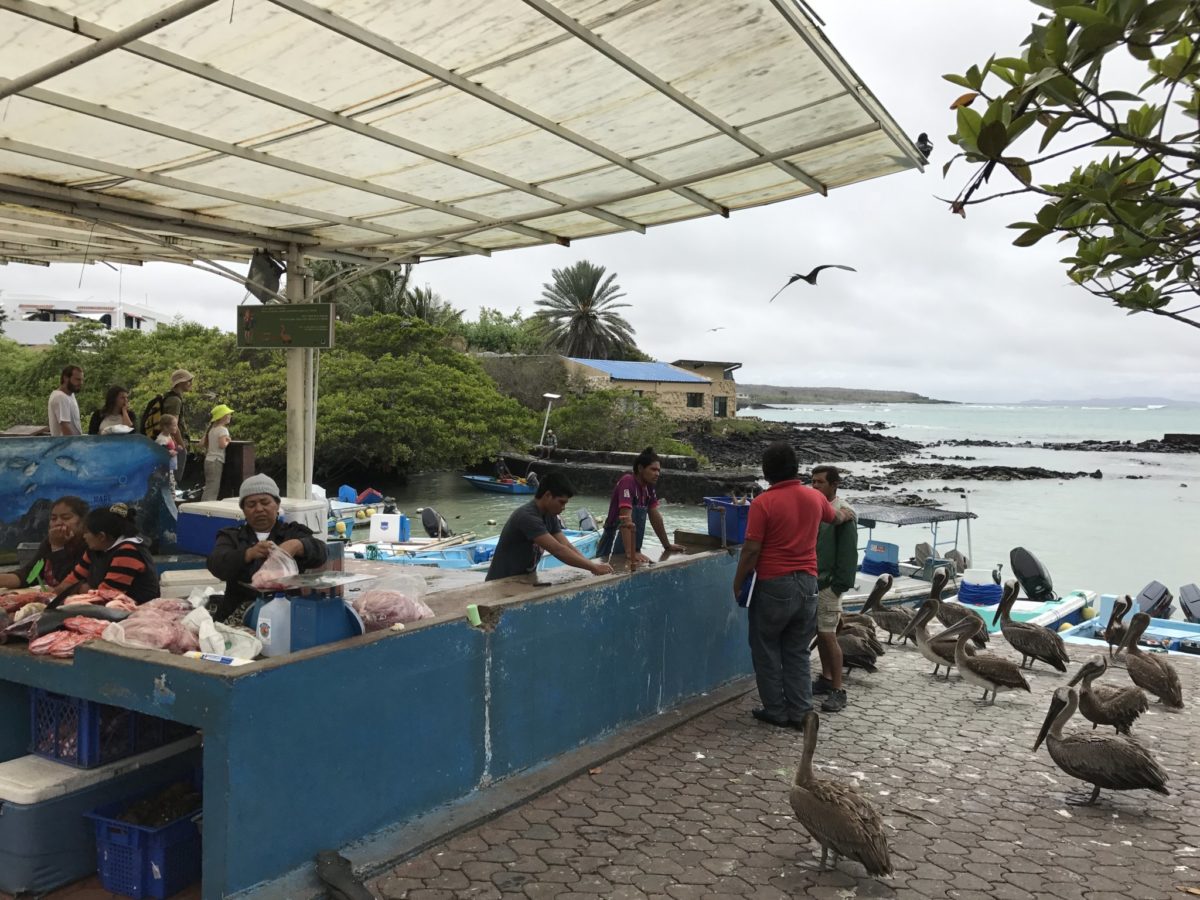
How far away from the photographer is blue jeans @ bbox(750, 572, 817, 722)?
6.09 metres

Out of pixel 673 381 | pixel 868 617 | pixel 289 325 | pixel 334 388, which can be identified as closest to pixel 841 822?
pixel 868 617

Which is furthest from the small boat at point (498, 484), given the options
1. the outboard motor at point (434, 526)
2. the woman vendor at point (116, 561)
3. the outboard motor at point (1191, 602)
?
the woman vendor at point (116, 561)

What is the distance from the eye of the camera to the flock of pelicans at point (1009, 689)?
414 cm

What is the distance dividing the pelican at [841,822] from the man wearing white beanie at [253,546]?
285 centimetres

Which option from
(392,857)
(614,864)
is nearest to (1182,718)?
(614,864)

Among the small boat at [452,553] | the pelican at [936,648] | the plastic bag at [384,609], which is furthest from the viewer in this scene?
the small boat at [452,553]

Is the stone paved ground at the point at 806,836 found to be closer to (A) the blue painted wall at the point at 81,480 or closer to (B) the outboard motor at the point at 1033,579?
(A) the blue painted wall at the point at 81,480

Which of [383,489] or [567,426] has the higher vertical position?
[567,426]

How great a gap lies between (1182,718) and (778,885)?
17.0 ft

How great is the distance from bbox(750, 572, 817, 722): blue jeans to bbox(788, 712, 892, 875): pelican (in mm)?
1745

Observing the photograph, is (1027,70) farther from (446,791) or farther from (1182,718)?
(1182,718)

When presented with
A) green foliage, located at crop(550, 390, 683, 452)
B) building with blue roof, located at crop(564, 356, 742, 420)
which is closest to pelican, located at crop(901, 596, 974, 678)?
green foliage, located at crop(550, 390, 683, 452)

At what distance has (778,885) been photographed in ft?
13.4

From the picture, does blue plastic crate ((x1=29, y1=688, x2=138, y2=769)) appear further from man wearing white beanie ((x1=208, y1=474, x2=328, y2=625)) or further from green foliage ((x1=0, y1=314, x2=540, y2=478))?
green foliage ((x1=0, y1=314, x2=540, y2=478))
